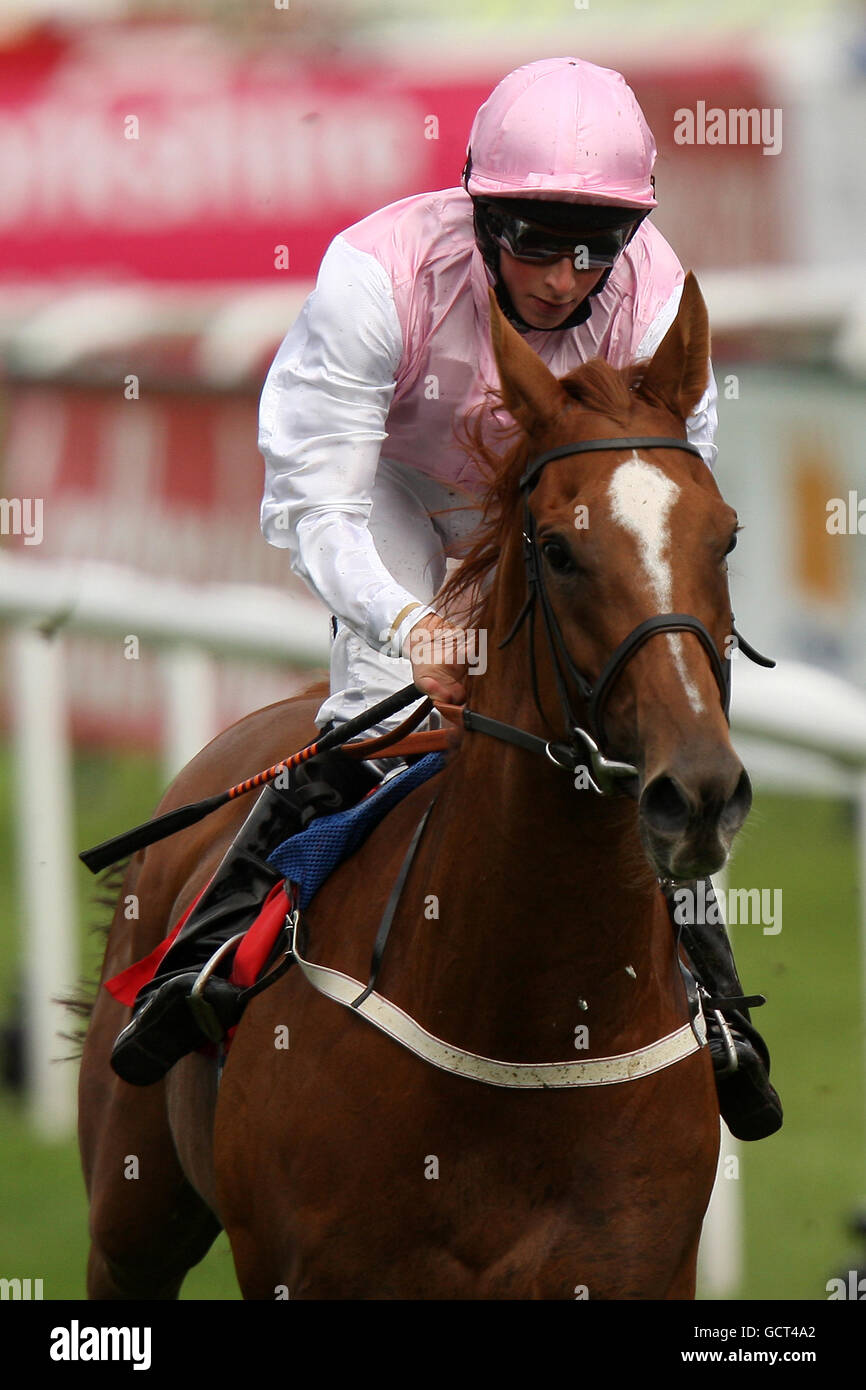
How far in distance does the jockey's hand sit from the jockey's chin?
63cm

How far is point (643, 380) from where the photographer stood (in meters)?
3.09

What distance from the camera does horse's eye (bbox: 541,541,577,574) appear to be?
2.87 m

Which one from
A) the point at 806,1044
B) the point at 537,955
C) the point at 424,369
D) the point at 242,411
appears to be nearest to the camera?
the point at 537,955

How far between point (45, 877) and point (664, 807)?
14.7 feet

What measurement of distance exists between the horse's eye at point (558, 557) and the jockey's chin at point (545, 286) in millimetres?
704

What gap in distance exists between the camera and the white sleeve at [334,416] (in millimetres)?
3547

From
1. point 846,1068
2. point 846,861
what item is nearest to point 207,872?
point 846,1068

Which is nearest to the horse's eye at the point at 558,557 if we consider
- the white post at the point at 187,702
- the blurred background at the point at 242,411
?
the blurred background at the point at 242,411

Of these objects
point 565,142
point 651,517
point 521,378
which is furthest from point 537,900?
point 565,142

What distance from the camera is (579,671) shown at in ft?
9.48

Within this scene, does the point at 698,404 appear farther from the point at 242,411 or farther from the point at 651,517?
the point at 242,411
